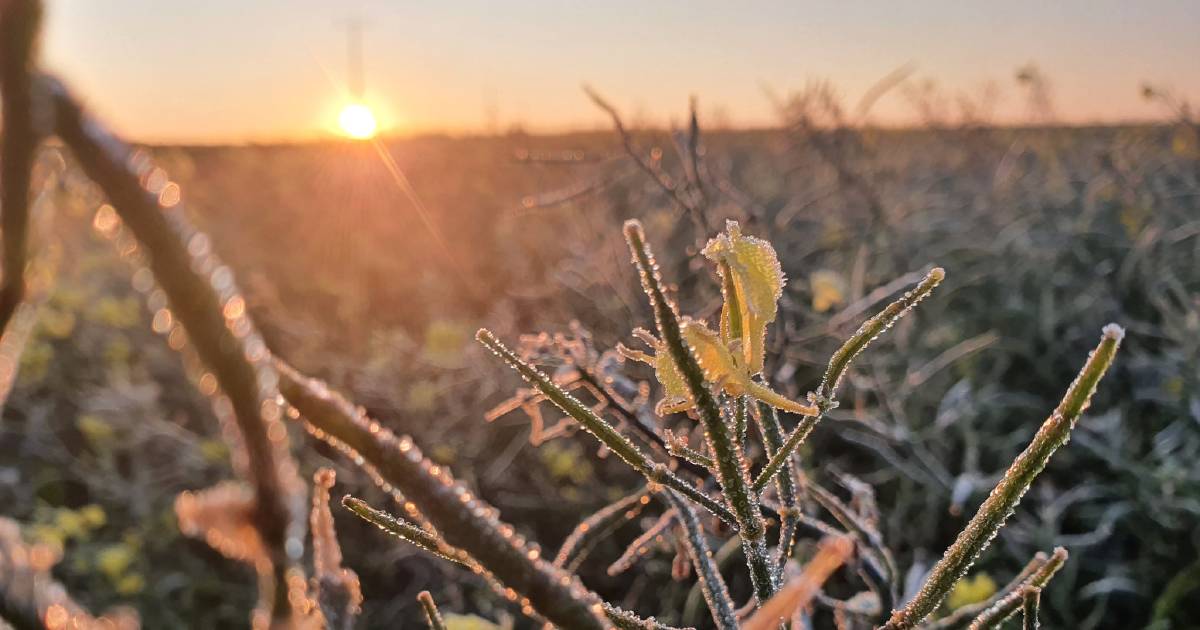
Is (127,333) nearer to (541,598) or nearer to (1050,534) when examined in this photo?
(1050,534)

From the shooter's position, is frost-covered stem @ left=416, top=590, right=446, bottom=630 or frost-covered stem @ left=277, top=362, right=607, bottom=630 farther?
frost-covered stem @ left=416, top=590, right=446, bottom=630

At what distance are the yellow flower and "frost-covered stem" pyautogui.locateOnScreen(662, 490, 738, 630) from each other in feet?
0.21

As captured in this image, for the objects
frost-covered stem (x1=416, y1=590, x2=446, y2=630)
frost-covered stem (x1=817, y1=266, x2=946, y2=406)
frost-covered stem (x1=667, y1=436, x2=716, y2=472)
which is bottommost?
frost-covered stem (x1=416, y1=590, x2=446, y2=630)

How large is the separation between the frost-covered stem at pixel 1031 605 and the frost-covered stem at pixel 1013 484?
1.5 inches

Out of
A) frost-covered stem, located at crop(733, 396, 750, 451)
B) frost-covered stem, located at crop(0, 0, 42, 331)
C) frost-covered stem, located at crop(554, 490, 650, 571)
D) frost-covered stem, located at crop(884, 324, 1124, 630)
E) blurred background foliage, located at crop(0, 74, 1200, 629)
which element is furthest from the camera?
blurred background foliage, located at crop(0, 74, 1200, 629)

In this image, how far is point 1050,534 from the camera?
1476mm

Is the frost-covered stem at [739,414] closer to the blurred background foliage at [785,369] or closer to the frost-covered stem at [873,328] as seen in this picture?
the frost-covered stem at [873,328]

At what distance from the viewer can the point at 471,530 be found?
201 mm

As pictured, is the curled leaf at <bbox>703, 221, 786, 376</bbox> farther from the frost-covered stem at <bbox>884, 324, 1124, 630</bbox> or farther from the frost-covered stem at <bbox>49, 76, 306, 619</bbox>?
the frost-covered stem at <bbox>49, 76, 306, 619</bbox>

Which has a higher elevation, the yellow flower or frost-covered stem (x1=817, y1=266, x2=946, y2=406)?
the yellow flower

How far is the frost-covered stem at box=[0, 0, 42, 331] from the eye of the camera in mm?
156

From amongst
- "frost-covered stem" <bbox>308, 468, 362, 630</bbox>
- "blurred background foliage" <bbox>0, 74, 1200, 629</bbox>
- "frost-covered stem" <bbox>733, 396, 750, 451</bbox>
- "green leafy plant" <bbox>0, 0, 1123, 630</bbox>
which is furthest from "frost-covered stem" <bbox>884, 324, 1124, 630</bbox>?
"blurred background foliage" <bbox>0, 74, 1200, 629</bbox>

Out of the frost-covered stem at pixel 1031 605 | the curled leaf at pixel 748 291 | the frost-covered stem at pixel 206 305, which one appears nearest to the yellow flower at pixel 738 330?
the curled leaf at pixel 748 291

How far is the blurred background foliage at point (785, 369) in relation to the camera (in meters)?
1.61
